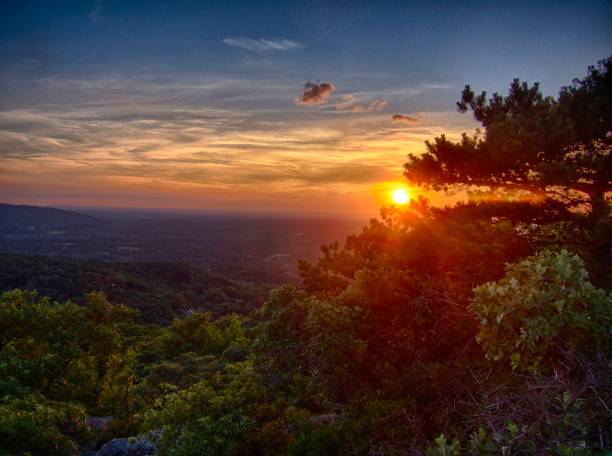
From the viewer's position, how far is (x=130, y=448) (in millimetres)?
9406

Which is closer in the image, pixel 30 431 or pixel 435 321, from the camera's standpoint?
pixel 435 321

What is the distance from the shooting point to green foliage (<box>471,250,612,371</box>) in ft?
13.8

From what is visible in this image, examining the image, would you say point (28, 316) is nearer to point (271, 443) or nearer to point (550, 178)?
point (271, 443)

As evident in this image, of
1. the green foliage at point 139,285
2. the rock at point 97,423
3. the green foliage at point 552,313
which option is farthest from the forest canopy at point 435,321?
the green foliage at point 139,285

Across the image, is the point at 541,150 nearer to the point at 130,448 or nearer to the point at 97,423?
the point at 130,448

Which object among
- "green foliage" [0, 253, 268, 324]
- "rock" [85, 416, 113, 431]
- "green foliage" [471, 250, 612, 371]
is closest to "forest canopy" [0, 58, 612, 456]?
"green foliage" [471, 250, 612, 371]

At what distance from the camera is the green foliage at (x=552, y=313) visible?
4.21 metres

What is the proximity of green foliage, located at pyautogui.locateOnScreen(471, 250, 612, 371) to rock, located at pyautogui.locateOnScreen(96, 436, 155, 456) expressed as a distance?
355 inches

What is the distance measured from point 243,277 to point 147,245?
3207 inches

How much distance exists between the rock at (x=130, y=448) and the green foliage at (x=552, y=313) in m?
9.01

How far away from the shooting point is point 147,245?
169375mm

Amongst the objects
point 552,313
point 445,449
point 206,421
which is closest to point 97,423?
point 206,421

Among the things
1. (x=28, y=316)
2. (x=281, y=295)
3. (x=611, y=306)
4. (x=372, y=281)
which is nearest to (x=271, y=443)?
(x=281, y=295)

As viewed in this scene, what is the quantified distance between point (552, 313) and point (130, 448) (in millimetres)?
10191
